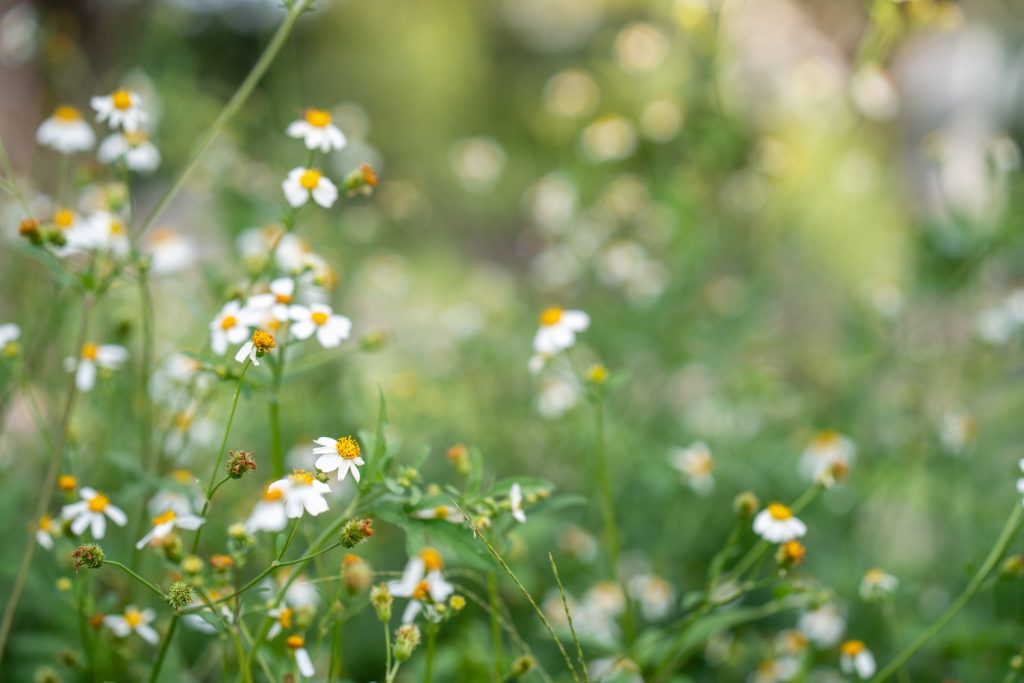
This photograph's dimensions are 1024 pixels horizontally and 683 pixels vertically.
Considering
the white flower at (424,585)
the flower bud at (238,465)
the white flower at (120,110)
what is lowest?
the white flower at (424,585)

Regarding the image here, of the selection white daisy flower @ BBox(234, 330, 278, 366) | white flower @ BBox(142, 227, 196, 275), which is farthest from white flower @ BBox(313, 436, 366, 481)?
white flower @ BBox(142, 227, 196, 275)

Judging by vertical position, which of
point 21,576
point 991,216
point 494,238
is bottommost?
point 494,238

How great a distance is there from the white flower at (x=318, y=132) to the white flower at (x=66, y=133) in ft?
1.77

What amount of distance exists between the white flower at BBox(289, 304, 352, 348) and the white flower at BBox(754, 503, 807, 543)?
61 centimetres

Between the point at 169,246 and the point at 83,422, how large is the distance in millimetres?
421

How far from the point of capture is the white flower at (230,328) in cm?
117

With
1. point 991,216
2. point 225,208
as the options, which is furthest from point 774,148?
point 225,208

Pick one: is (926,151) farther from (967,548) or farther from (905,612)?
(905,612)

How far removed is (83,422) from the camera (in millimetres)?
1940

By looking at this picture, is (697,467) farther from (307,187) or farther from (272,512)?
(272,512)

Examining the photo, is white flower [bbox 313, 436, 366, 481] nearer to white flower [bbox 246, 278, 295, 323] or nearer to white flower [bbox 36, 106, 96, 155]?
white flower [bbox 246, 278, 295, 323]

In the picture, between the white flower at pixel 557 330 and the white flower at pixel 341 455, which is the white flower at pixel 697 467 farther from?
the white flower at pixel 341 455

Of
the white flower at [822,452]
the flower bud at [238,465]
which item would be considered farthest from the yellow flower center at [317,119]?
the white flower at [822,452]

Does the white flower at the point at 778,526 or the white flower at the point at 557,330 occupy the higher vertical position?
the white flower at the point at 557,330
